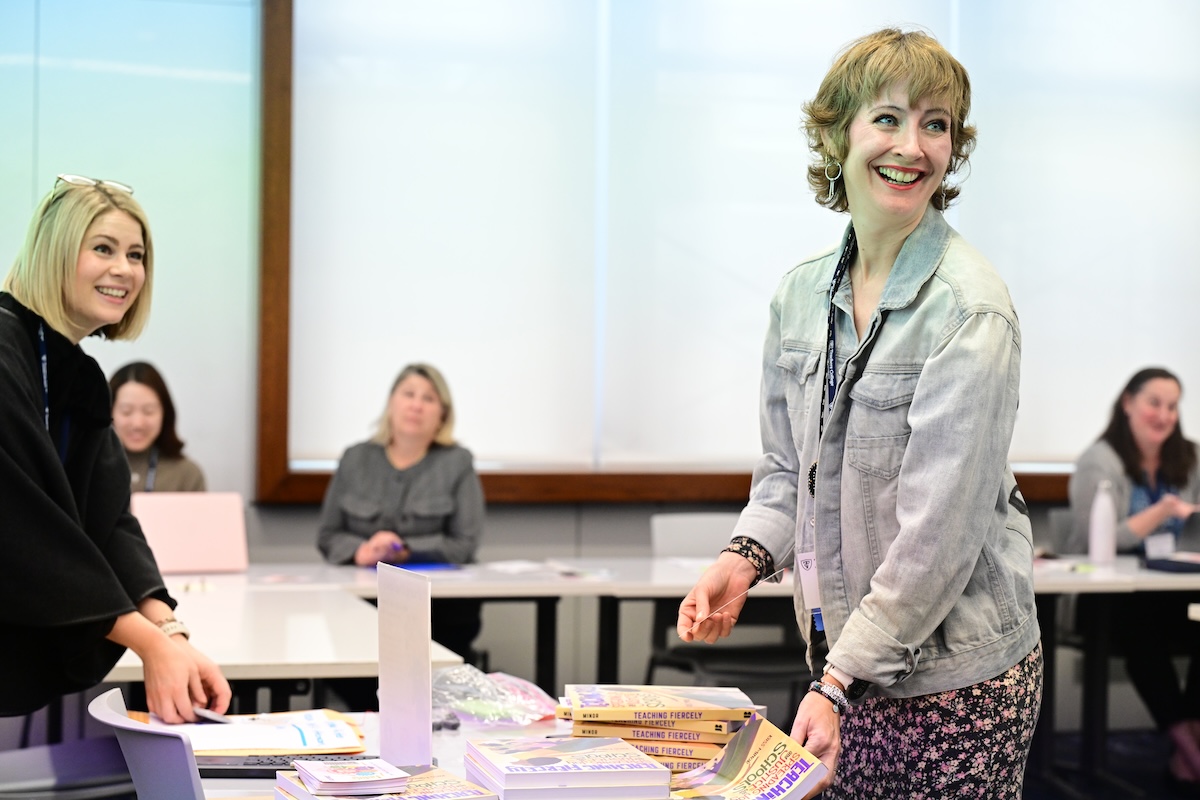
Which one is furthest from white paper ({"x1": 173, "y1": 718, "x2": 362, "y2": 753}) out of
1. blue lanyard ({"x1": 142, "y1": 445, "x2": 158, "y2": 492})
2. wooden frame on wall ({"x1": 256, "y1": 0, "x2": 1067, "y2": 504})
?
wooden frame on wall ({"x1": 256, "y1": 0, "x2": 1067, "y2": 504})

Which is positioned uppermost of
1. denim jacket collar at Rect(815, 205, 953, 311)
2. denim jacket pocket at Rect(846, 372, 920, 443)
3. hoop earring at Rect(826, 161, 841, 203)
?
hoop earring at Rect(826, 161, 841, 203)

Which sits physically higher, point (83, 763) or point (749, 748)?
point (749, 748)

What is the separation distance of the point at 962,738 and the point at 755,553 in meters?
0.35

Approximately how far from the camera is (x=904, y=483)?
57.0 inches

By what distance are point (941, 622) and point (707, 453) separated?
14.6ft

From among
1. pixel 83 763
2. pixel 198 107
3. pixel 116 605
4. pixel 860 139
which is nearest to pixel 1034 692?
pixel 860 139

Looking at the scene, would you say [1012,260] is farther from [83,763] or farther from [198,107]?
[83,763]

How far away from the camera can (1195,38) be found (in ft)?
20.9

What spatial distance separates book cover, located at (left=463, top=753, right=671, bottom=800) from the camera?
1.33 m

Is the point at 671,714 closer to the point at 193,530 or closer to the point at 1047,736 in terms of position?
the point at 193,530

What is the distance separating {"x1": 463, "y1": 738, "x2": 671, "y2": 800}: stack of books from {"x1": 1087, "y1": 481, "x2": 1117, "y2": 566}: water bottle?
3.81 meters

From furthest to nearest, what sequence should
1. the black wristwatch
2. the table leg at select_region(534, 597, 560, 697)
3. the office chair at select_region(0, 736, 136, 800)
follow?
1. the table leg at select_region(534, 597, 560, 697)
2. the office chair at select_region(0, 736, 136, 800)
3. the black wristwatch

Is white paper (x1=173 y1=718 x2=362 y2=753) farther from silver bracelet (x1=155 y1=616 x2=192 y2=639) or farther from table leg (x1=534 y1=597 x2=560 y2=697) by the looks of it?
table leg (x1=534 y1=597 x2=560 y2=697)

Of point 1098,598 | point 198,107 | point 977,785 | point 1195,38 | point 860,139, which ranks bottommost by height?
point 1098,598
